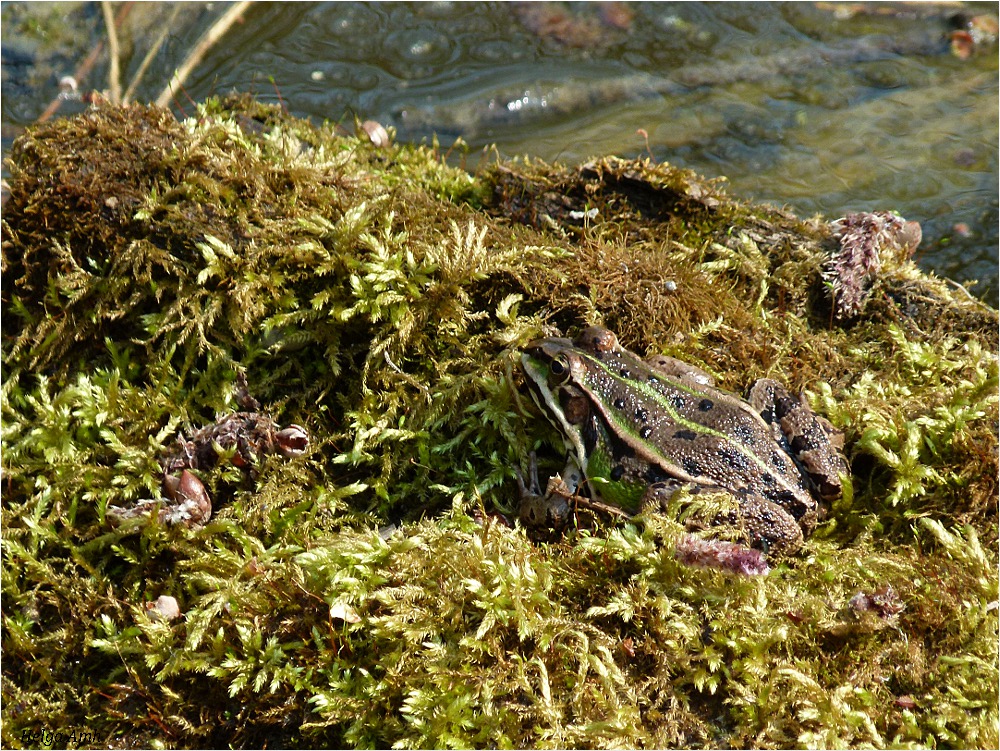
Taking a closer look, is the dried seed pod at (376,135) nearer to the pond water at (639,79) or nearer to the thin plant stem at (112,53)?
the pond water at (639,79)

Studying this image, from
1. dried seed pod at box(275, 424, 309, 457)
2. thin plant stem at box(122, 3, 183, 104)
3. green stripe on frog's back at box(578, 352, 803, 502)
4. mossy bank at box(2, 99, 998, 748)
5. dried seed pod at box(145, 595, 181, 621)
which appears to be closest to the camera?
mossy bank at box(2, 99, 998, 748)

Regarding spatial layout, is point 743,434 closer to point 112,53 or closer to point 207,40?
point 207,40

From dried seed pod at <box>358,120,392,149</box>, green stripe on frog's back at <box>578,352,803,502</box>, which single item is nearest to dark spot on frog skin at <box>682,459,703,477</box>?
green stripe on frog's back at <box>578,352,803,502</box>

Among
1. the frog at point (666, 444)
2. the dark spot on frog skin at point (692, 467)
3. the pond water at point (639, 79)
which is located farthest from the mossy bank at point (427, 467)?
the pond water at point (639, 79)

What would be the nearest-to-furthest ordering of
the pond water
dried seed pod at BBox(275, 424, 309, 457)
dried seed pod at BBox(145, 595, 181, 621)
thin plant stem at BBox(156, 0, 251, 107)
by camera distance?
dried seed pod at BBox(145, 595, 181, 621) < dried seed pod at BBox(275, 424, 309, 457) < the pond water < thin plant stem at BBox(156, 0, 251, 107)

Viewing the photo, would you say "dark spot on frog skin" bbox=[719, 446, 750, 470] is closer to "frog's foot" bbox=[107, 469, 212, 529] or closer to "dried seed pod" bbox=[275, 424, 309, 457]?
"dried seed pod" bbox=[275, 424, 309, 457]

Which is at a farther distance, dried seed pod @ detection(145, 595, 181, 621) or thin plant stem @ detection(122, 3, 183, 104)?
thin plant stem @ detection(122, 3, 183, 104)

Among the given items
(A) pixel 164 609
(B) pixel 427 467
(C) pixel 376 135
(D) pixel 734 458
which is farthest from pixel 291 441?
(C) pixel 376 135

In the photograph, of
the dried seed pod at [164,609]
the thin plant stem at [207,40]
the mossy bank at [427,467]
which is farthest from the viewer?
the thin plant stem at [207,40]
